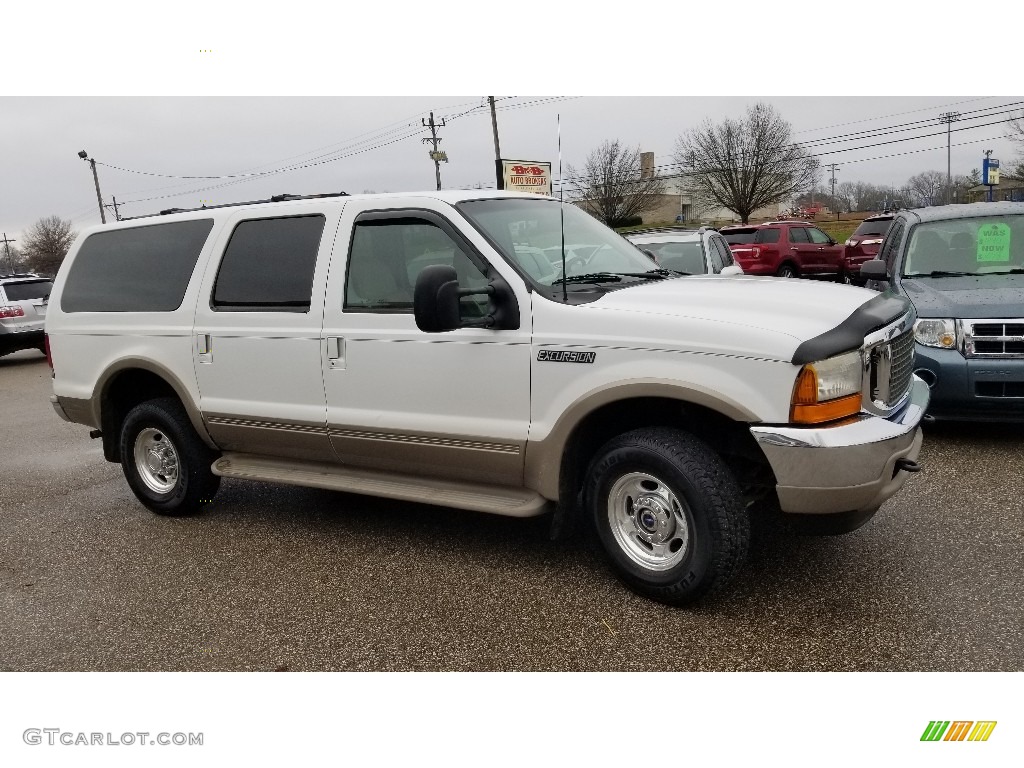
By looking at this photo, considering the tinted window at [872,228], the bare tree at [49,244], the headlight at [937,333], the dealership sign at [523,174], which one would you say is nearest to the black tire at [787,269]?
the tinted window at [872,228]

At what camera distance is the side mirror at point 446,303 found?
3.92m

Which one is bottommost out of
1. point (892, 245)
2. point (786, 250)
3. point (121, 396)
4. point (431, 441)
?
point (431, 441)

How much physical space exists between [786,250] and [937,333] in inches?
694

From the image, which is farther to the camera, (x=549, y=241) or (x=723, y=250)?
(x=723, y=250)

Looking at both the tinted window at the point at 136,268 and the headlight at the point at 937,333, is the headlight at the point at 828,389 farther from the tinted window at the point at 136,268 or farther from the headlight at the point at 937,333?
the tinted window at the point at 136,268

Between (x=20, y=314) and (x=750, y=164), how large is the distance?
46026 mm

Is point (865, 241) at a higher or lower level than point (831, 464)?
higher

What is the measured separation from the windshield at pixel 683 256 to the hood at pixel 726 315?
520cm

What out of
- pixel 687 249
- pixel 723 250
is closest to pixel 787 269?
pixel 723 250

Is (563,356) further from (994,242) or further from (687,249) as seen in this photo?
(687,249)

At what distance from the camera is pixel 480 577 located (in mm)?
4430

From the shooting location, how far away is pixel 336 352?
4.66m
